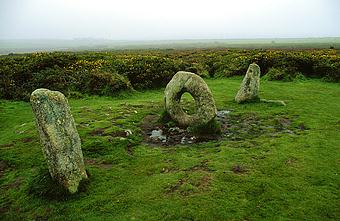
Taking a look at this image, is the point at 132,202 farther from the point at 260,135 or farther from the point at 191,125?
the point at 260,135

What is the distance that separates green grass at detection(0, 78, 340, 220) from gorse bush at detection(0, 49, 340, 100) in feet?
27.9

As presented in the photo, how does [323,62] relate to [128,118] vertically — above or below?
above

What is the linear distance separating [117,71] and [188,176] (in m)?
19.6

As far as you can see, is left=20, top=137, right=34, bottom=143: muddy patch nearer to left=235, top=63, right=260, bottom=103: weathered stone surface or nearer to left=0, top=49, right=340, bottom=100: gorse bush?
left=0, top=49, right=340, bottom=100: gorse bush

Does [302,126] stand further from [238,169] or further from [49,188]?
[49,188]

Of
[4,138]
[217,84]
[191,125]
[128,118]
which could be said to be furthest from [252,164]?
[217,84]

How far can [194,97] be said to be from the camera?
15102mm

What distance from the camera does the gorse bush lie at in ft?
81.5

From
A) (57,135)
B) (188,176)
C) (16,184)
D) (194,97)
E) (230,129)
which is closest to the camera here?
(57,135)

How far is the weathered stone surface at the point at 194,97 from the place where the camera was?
14.7 metres

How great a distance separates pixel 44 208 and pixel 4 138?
731 centimetres

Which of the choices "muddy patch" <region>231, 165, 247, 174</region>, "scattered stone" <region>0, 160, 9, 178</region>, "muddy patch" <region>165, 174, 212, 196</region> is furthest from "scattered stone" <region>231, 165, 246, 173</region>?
"scattered stone" <region>0, 160, 9, 178</region>

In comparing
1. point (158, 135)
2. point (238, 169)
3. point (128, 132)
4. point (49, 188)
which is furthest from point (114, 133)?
point (238, 169)

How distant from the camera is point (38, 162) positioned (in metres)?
12.1
